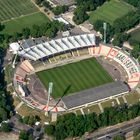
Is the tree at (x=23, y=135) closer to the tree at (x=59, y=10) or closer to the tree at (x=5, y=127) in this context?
the tree at (x=5, y=127)

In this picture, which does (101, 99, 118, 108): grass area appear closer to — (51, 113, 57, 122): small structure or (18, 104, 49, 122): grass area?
(51, 113, 57, 122): small structure

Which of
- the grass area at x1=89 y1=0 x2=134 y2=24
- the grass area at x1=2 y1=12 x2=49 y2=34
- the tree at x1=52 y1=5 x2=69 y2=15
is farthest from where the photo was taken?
the tree at x1=52 y1=5 x2=69 y2=15

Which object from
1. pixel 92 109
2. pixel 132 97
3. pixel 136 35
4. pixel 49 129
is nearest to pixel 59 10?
pixel 136 35

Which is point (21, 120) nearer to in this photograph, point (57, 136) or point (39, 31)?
point (57, 136)

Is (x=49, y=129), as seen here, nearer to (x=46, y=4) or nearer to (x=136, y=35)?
(x=136, y=35)

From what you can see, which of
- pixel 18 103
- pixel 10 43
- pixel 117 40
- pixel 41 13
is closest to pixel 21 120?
pixel 18 103

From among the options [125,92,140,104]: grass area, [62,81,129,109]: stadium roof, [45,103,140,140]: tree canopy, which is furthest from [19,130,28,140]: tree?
[125,92,140,104]: grass area

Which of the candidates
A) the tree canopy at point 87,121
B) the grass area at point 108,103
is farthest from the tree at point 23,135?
the grass area at point 108,103
